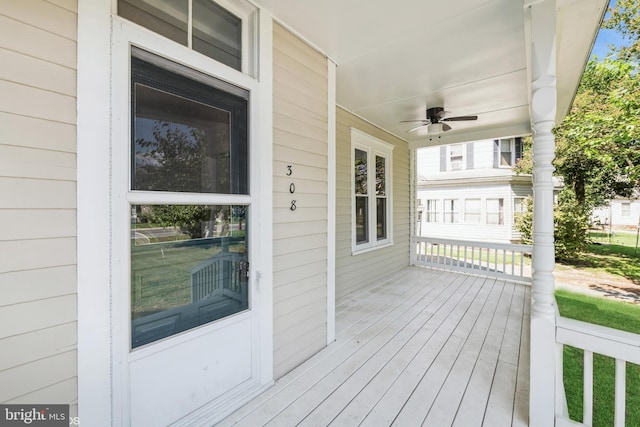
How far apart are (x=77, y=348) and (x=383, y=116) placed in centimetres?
460

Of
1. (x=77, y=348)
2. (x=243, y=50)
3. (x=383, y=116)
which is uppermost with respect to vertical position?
(x=383, y=116)

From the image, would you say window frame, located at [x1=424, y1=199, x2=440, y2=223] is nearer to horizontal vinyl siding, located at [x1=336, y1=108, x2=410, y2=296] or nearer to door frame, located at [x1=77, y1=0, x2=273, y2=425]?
horizontal vinyl siding, located at [x1=336, y1=108, x2=410, y2=296]

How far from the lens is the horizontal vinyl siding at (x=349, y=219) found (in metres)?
4.28

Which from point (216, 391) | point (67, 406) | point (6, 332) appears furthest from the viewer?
point (216, 391)

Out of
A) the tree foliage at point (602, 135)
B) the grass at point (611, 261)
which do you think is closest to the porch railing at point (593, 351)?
the tree foliage at point (602, 135)

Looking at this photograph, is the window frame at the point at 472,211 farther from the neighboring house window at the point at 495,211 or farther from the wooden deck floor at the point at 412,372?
the wooden deck floor at the point at 412,372

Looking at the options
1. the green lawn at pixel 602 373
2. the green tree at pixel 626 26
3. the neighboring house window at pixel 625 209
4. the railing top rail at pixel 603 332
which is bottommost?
the green lawn at pixel 602 373

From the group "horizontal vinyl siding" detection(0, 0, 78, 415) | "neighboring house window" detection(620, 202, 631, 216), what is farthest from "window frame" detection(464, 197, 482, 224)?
"neighboring house window" detection(620, 202, 631, 216)

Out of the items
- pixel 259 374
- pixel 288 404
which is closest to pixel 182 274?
pixel 259 374

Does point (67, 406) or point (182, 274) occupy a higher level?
point (182, 274)

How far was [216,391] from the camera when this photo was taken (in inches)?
73.0

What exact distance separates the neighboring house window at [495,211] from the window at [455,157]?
6.37ft

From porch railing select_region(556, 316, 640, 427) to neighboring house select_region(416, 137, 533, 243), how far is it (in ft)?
29.8

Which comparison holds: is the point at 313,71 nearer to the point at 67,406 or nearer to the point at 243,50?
the point at 243,50
